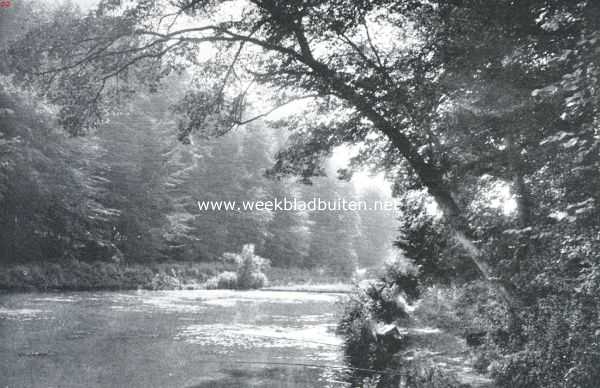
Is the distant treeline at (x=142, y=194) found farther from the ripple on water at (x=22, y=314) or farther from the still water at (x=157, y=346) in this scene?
the ripple on water at (x=22, y=314)

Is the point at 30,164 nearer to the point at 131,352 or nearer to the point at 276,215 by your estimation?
the point at 131,352

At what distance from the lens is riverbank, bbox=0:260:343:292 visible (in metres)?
23.0

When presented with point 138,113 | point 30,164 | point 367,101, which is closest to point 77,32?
point 367,101

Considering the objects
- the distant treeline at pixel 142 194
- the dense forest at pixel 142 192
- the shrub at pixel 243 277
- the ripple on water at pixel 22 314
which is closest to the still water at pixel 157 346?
the ripple on water at pixel 22 314

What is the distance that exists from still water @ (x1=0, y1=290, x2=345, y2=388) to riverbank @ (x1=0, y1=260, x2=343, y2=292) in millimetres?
3093

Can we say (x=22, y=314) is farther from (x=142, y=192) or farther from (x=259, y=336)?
(x=142, y=192)

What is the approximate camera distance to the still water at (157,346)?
8836 mm

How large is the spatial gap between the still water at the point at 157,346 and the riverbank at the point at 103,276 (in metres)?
3.09

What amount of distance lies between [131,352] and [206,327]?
14.3ft

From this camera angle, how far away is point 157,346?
11.8 meters

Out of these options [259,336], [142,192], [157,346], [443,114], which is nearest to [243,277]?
[142,192]

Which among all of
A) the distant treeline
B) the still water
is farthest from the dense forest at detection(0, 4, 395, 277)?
the still water

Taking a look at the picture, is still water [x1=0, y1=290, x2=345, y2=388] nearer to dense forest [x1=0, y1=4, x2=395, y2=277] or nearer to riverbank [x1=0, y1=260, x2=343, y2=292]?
riverbank [x1=0, y1=260, x2=343, y2=292]

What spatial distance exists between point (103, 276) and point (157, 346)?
58.1 ft
